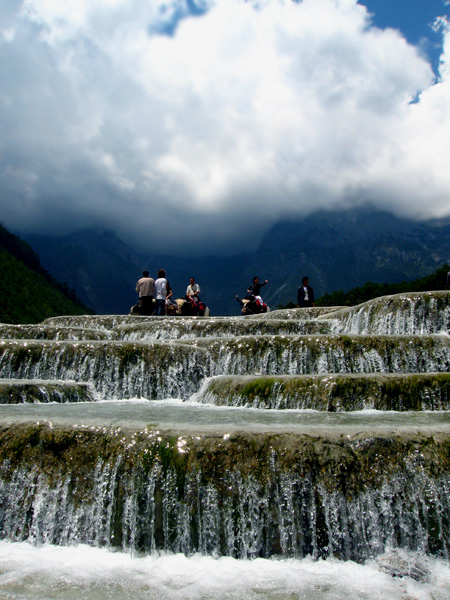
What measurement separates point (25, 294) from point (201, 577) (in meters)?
73.7

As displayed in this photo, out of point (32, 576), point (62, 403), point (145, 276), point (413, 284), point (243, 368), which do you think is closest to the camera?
point (32, 576)

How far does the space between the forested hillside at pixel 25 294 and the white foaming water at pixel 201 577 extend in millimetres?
57852

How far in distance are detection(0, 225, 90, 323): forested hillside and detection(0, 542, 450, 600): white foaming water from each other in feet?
190

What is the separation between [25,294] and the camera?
237ft

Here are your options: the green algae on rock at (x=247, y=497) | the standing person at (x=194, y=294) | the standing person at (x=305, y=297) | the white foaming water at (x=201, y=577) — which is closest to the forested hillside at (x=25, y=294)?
the standing person at (x=194, y=294)

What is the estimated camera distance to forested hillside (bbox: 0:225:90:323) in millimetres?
65438

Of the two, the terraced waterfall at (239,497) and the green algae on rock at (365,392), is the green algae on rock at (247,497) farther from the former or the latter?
the green algae on rock at (365,392)

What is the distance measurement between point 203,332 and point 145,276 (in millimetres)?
4696

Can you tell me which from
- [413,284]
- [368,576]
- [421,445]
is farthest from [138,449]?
[413,284]

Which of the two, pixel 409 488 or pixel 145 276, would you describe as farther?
pixel 145 276

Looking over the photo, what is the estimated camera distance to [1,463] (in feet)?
17.5

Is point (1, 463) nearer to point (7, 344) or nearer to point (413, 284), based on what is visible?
point (7, 344)

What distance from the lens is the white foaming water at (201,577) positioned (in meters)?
3.94

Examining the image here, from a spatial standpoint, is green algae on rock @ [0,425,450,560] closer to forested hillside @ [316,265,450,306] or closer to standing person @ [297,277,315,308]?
standing person @ [297,277,315,308]
